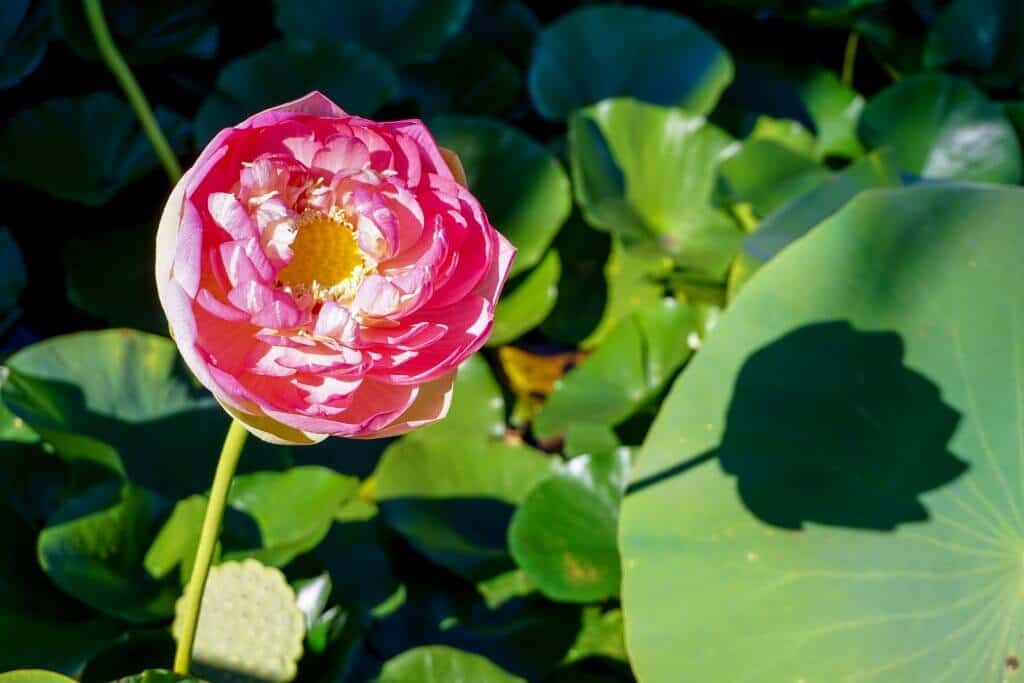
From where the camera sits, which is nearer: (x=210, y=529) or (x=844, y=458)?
(x=210, y=529)

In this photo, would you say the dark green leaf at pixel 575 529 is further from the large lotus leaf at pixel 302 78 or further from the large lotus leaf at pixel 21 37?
the large lotus leaf at pixel 21 37

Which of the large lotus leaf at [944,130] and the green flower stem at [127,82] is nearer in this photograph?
the green flower stem at [127,82]

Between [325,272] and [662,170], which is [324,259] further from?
[662,170]

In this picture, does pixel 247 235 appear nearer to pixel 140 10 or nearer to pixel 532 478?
pixel 532 478

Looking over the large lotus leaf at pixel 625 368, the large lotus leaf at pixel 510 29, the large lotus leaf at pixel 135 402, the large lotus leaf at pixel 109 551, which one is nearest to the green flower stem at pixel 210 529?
the large lotus leaf at pixel 109 551

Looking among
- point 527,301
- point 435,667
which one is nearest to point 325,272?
point 435,667

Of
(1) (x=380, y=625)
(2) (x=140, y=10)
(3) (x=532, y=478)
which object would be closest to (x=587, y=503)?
(3) (x=532, y=478)

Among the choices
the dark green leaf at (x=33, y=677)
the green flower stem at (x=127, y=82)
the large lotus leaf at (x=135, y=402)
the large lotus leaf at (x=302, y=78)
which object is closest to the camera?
the dark green leaf at (x=33, y=677)

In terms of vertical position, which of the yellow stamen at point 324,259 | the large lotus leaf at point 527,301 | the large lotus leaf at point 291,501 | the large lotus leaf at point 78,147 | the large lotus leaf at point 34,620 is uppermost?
the yellow stamen at point 324,259
